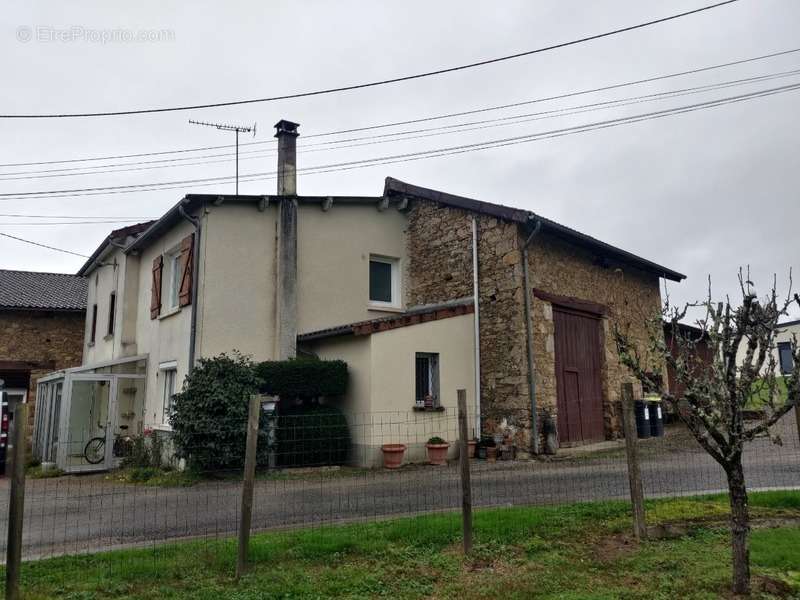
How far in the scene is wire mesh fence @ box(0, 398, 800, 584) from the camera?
699 cm

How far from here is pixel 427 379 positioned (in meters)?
12.7

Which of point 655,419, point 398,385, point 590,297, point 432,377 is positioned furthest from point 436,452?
point 655,419

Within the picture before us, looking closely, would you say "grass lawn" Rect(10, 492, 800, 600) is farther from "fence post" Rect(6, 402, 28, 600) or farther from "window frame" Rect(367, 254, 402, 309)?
"window frame" Rect(367, 254, 402, 309)

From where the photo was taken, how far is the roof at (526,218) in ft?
41.3

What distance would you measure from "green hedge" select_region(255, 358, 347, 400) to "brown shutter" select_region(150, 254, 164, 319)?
4.76 m

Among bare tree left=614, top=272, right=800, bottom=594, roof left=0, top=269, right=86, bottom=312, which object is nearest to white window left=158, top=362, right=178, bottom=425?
roof left=0, top=269, right=86, bottom=312


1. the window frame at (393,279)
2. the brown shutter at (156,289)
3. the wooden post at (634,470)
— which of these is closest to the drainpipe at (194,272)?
the brown shutter at (156,289)

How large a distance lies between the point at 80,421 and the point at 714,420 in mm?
15693

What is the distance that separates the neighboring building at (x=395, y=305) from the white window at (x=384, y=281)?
0.11 ft

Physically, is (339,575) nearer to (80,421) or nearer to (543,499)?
(543,499)

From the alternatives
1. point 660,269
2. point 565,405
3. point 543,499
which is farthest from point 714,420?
point 660,269

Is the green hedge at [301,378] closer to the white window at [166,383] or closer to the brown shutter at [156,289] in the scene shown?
the white window at [166,383]

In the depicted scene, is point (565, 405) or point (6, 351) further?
point (6, 351)

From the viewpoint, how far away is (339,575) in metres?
4.70
